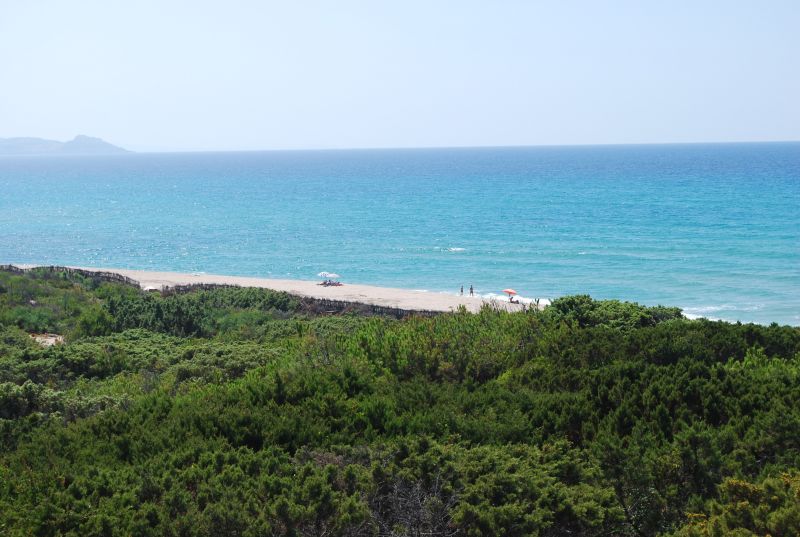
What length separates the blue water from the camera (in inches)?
1843

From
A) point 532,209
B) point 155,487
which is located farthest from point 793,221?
point 155,487

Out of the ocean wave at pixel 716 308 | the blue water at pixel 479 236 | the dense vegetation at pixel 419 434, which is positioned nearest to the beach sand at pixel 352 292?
the blue water at pixel 479 236

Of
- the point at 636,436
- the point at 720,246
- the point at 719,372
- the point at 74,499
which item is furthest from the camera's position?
the point at 720,246

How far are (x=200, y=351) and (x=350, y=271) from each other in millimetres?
32333

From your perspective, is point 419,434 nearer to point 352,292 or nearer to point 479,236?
point 352,292

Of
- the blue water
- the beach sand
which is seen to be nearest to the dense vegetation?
the beach sand

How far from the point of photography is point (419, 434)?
12.3m

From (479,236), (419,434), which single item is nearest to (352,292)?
(479,236)

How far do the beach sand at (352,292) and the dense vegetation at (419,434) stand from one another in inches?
689

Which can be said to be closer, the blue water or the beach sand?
the beach sand

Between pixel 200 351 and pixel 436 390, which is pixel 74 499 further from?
pixel 200 351

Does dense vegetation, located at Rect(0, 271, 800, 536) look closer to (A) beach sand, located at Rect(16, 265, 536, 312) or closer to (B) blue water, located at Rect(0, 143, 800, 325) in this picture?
(A) beach sand, located at Rect(16, 265, 536, 312)

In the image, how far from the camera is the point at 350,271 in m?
53.2

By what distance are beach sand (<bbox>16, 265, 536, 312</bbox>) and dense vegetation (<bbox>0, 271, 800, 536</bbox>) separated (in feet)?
57.4
